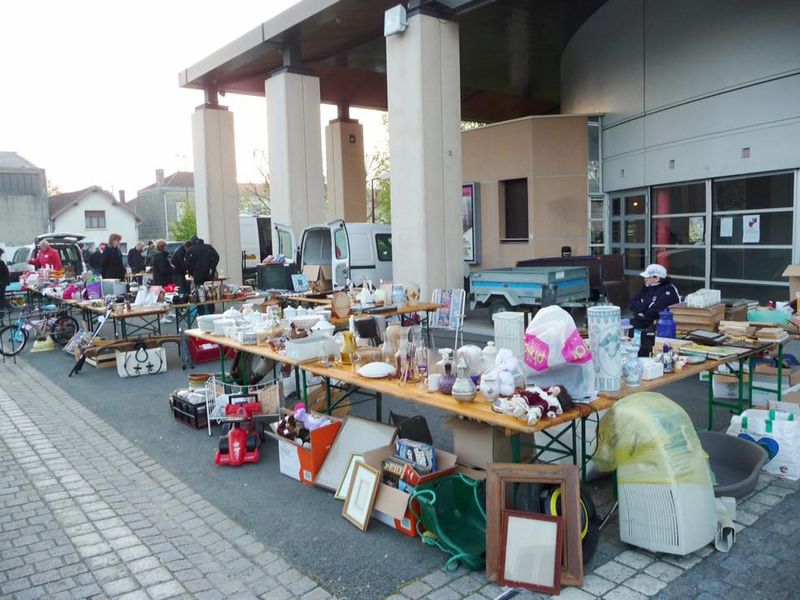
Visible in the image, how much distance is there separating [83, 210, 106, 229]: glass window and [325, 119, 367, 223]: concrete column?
37.0 metres

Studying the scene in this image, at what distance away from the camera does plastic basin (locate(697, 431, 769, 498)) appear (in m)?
4.18

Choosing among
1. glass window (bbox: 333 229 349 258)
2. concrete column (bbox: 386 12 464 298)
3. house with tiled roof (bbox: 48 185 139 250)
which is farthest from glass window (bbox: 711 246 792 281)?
house with tiled roof (bbox: 48 185 139 250)

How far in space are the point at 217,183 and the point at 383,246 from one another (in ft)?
23.8

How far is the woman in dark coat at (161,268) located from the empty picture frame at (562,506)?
1006cm

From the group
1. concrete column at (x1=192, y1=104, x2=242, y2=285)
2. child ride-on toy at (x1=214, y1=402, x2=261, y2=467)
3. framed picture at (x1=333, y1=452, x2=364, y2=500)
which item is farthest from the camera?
concrete column at (x1=192, y1=104, x2=242, y2=285)

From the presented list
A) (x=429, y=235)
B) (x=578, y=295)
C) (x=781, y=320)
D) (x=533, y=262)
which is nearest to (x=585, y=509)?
(x=781, y=320)

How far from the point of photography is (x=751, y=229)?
35.1ft

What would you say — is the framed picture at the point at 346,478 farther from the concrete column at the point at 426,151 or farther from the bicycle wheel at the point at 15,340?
the bicycle wheel at the point at 15,340

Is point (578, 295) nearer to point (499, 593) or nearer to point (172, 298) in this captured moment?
point (172, 298)

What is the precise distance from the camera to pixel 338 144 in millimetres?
20531

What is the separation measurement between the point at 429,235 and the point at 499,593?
8132 millimetres

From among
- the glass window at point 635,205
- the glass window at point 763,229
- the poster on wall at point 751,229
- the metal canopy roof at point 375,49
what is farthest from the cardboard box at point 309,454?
the glass window at point 635,205

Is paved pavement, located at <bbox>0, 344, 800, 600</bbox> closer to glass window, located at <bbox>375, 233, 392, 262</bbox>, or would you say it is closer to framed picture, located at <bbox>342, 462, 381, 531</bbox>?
framed picture, located at <bbox>342, 462, 381, 531</bbox>

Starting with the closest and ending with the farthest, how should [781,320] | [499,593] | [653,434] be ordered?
[499,593]
[653,434]
[781,320]
